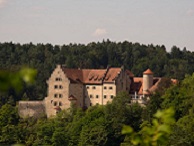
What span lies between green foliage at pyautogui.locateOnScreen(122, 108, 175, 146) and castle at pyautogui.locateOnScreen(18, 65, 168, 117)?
215 ft

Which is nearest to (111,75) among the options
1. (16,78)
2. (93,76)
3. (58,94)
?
(93,76)

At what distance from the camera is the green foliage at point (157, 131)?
5.17 meters

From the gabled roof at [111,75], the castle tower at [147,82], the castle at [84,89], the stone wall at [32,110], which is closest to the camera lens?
the castle tower at [147,82]

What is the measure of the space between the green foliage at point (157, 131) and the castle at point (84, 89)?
215 ft

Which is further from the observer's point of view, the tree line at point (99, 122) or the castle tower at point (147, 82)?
the castle tower at point (147, 82)

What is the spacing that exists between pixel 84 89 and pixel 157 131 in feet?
221

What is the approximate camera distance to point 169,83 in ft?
243

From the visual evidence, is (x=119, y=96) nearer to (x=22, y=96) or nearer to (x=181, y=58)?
(x=22, y=96)

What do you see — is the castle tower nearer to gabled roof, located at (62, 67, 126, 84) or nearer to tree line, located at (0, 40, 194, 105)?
gabled roof, located at (62, 67, 126, 84)

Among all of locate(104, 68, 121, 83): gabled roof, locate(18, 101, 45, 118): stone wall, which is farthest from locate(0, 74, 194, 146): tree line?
locate(104, 68, 121, 83): gabled roof

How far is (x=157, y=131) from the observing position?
5.38 metres

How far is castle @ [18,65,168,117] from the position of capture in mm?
71562

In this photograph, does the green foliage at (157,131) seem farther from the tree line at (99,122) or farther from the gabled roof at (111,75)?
the gabled roof at (111,75)

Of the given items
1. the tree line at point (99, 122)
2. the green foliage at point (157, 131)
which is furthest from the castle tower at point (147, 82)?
the green foliage at point (157, 131)
